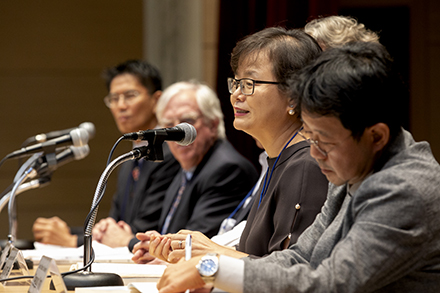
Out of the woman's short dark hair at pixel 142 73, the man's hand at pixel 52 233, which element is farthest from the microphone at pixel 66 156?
the woman's short dark hair at pixel 142 73

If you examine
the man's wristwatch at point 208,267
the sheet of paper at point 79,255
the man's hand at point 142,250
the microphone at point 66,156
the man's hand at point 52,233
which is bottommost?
the man's hand at point 52,233

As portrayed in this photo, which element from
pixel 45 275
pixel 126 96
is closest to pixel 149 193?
pixel 126 96

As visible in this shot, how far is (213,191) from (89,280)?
1.36 meters

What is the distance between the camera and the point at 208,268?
1.18 m

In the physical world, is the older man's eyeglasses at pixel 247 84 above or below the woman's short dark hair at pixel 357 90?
below

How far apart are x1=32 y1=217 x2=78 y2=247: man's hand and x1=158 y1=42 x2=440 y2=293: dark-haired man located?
2100mm

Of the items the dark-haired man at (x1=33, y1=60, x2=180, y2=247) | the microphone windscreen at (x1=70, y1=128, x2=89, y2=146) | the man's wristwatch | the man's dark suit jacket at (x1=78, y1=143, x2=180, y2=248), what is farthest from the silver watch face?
the man's dark suit jacket at (x1=78, y1=143, x2=180, y2=248)

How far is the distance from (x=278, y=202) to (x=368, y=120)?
522mm

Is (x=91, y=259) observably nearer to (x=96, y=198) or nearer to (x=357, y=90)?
(x=96, y=198)

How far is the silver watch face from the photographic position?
117cm

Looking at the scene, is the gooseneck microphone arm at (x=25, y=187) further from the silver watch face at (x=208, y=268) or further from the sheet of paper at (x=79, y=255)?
the silver watch face at (x=208, y=268)

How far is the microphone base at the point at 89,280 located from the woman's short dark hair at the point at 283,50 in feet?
2.51

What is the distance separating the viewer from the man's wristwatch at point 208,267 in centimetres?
117

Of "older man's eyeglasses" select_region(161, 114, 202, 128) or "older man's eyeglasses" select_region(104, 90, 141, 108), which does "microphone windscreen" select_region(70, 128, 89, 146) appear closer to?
"older man's eyeglasses" select_region(161, 114, 202, 128)
